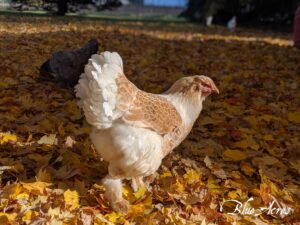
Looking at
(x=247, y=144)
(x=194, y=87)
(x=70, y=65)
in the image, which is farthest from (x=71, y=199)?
(x=70, y=65)

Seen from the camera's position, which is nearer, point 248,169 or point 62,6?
point 248,169

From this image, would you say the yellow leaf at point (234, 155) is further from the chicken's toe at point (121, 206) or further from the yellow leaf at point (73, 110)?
the yellow leaf at point (73, 110)

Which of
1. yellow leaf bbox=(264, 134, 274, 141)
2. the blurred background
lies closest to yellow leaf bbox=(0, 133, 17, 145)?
yellow leaf bbox=(264, 134, 274, 141)

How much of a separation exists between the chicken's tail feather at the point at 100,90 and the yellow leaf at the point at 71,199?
1.88 feet

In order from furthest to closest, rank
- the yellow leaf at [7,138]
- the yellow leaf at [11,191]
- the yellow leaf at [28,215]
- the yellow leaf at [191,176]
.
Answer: the yellow leaf at [7,138] < the yellow leaf at [191,176] < the yellow leaf at [11,191] < the yellow leaf at [28,215]

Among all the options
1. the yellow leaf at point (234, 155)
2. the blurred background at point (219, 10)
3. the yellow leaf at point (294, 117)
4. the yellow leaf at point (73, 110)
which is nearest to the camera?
the yellow leaf at point (234, 155)

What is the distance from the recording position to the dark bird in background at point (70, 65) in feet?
15.9

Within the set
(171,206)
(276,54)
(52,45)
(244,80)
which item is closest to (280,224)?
(171,206)

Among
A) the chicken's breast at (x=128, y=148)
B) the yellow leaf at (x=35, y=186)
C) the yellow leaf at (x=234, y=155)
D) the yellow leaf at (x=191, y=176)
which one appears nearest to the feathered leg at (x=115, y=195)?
the chicken's breast at (x=128, y=148)

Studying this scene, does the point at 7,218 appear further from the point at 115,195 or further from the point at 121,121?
the point at 121,121

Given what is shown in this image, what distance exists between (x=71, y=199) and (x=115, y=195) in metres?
0.28

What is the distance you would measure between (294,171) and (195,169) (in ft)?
2.70

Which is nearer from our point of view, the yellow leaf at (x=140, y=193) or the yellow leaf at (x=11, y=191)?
the yellow leaf at (x=11, y=191)

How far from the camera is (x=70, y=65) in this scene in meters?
4.90
